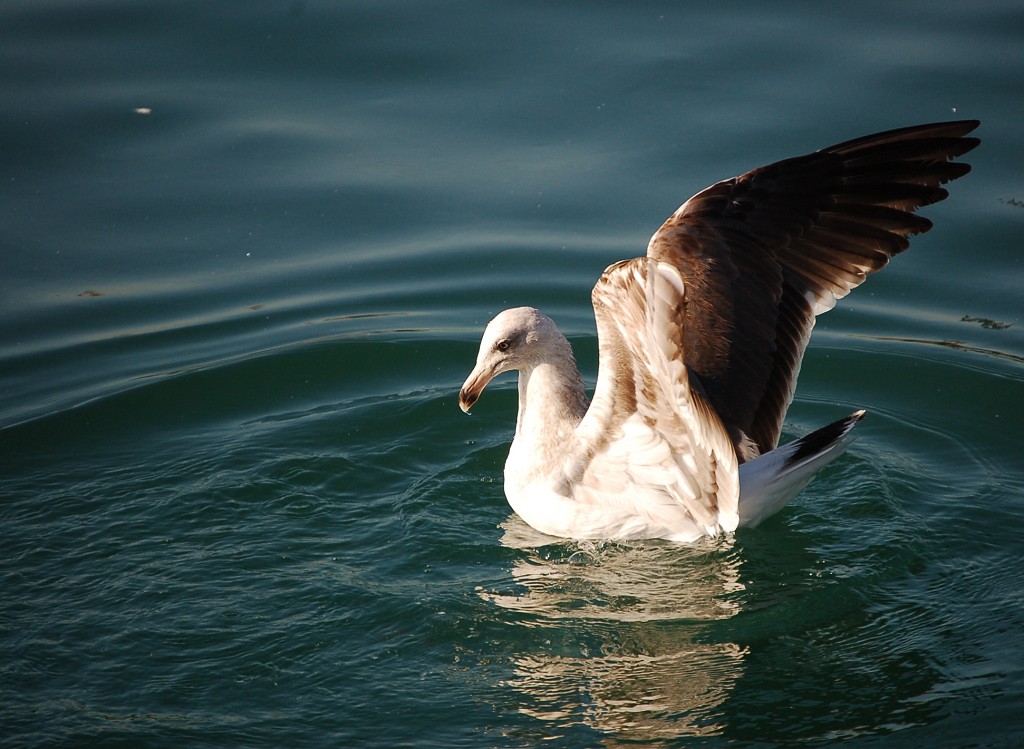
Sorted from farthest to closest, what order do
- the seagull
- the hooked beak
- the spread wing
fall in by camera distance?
1. the hooked beak
2. the seagull
3. the spread wing

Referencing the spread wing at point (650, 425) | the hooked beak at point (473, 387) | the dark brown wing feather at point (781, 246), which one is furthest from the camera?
the hooked beak at point (473, 387)

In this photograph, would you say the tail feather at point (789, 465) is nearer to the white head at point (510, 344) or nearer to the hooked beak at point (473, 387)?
the white head at point (510, 344)

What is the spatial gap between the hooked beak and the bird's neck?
308mm

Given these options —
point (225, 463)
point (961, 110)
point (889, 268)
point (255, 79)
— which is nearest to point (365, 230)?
point (255, 79)

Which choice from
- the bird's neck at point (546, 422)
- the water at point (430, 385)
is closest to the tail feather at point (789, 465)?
the water at point (430, 385)

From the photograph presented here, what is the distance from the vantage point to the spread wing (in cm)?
547

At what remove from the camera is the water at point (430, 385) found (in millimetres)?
5516

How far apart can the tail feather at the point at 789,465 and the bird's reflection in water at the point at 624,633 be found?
1.55ft

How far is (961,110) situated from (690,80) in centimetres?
222

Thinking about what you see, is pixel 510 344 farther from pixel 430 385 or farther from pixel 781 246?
pixel 430 385

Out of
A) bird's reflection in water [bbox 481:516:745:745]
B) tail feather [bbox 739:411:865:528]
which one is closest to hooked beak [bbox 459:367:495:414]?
bird's reflection in water [bbox 481:516:745:745]

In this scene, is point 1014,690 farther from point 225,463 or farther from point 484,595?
point 225,463

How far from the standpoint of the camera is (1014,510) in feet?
22.0

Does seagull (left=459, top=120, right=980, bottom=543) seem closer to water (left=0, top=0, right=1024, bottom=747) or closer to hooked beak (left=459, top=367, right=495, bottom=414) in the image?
hooked beak (left=459, top=367, right=495, bottom=414)
